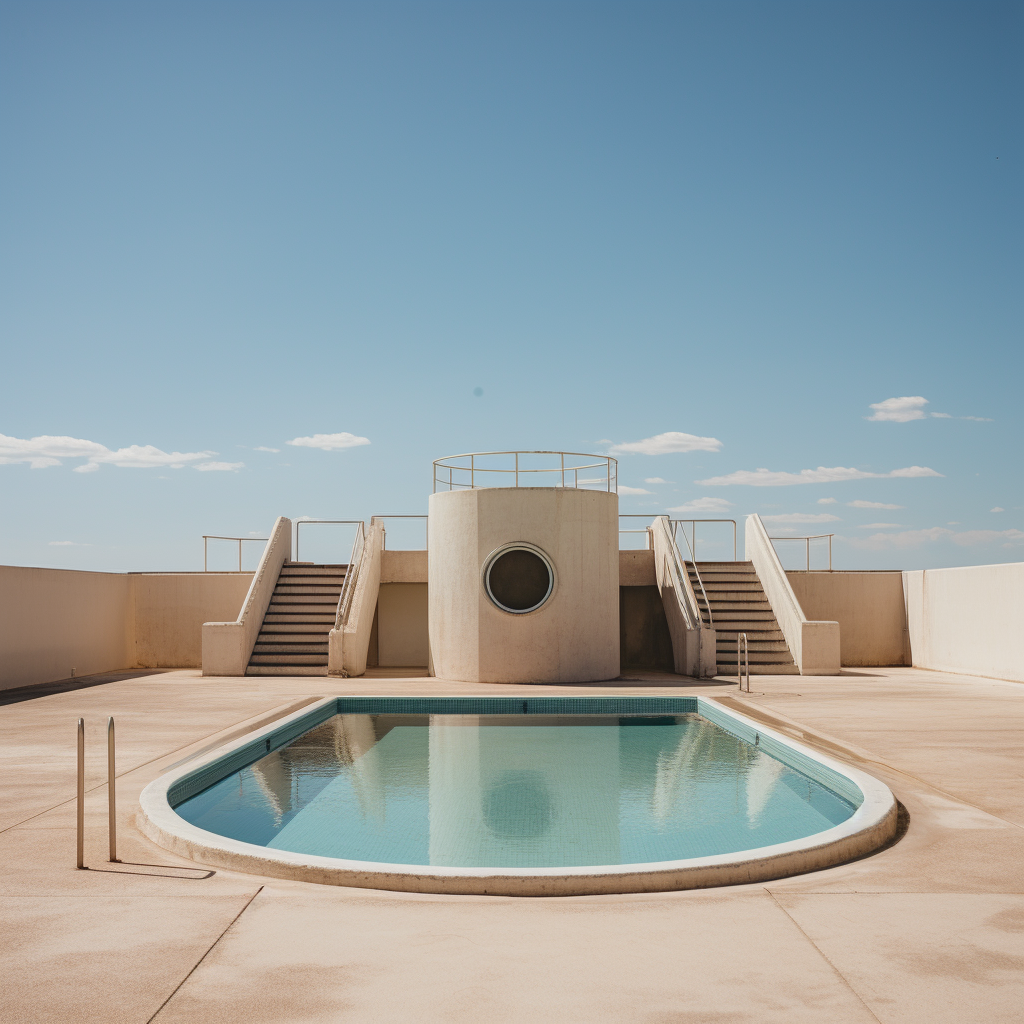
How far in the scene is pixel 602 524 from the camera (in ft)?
54.8

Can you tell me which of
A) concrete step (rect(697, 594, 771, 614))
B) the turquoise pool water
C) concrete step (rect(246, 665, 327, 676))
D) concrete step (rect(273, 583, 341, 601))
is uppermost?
concrete step (rect(273, 583, 341, 601))

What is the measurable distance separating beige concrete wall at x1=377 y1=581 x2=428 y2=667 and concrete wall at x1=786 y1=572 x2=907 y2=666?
818 cm

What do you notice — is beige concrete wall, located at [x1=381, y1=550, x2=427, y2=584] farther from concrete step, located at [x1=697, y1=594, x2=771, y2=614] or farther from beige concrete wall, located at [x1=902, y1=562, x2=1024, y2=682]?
beige concrete wall, located at [x1=902, y1=562, x2=1024, y2=682]

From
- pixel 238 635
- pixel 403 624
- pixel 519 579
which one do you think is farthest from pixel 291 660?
pixel 519 579

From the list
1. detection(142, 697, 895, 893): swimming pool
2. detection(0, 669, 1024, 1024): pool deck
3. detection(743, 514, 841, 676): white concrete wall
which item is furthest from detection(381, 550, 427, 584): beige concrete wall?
detection(0, 669, 1024, 1024): pool deck

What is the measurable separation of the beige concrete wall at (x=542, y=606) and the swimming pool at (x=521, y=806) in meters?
3.49

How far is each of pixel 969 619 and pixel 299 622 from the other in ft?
42.1

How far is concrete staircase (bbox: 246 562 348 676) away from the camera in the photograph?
17781mm

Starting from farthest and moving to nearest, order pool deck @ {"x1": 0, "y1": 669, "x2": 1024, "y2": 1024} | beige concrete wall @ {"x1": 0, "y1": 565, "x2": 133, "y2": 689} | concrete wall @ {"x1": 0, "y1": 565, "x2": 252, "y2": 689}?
concrete wall @ {"x1": 0, "y1": 565, "x2": 252, "y2": 689}
beige concrete wall @ {"x1": 0, "y1": 565, "x2": 133, "y2": 689}
pool deck @ {"x1": 0, "y1": 669, "x2": 1024, "y2": 1024}

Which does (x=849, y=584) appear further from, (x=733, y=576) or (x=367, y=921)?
(x=367, y=921)

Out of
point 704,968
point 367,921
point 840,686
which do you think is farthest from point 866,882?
point 840,686

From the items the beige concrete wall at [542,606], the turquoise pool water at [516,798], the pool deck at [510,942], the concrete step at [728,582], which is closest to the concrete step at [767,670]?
the beige concrete wall at [542,606]

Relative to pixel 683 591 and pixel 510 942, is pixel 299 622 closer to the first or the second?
pixel 683 591

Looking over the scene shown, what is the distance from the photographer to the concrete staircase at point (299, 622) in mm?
17781
